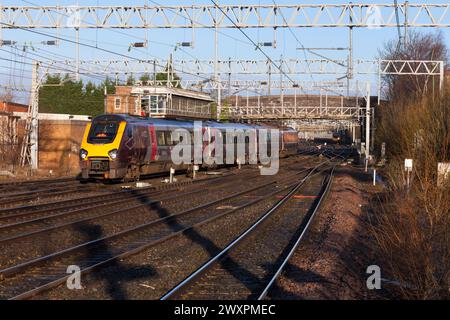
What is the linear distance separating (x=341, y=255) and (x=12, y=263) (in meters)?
5.87

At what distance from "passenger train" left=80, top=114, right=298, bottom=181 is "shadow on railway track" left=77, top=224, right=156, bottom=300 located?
502 inches

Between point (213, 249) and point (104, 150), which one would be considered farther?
point (104, 150)

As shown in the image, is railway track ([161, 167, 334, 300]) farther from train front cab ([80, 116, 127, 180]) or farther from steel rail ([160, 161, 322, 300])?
train front cab ([80, 116, 127, 180])

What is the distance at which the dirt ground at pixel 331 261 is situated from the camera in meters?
9.10

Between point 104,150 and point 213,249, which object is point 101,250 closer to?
point 213,249

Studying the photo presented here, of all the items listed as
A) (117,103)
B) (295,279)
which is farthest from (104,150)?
(117,103)

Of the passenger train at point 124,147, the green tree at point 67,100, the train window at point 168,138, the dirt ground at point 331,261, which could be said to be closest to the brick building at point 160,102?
the green tree at point 67,100

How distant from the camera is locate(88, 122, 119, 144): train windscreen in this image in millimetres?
25625

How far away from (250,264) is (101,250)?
298cm

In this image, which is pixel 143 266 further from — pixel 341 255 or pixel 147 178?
pixel 147 178

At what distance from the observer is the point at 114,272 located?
10.3 metres

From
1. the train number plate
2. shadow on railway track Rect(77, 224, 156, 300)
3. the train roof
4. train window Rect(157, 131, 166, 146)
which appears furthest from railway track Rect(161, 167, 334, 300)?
train window Rect(157, 131, 166, 146)

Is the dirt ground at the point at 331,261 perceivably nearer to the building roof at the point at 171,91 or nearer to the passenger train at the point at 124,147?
the passenger train at the point at 124,147

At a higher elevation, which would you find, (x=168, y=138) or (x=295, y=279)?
(x=168, y=138)
